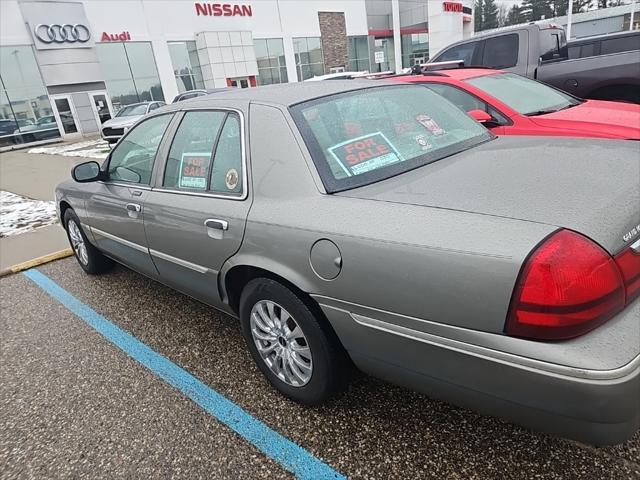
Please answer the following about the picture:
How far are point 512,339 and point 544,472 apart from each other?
802mm

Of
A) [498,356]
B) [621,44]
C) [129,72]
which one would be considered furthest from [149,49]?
[498,356]

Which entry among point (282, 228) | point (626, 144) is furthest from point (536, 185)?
point (282, 228)

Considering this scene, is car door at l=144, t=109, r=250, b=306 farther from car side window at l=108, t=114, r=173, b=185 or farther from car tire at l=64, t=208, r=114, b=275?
car tire at l=64, t=208, r=114, b=275

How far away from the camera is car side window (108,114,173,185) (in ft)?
10.2

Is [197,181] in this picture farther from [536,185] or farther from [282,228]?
[536,185]

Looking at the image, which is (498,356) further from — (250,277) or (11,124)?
(11,124)

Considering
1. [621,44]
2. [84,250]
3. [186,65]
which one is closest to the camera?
[84,250]

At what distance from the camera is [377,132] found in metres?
2.41

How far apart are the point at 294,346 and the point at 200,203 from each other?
96cm

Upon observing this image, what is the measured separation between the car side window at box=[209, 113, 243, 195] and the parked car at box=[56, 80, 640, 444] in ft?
0.04

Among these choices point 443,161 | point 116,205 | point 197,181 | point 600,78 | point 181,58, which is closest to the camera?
point 443,161

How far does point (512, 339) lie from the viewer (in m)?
1.48

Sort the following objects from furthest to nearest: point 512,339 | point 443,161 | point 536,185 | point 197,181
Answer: point 197,181
point 443,161
point 536,185
point 512,339

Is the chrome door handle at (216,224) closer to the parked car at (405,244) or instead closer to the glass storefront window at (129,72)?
the parked car at (405,244)
